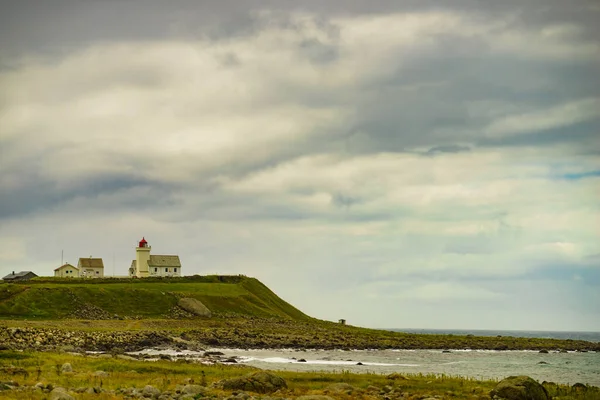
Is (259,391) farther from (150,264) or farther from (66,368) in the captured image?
(150,264)

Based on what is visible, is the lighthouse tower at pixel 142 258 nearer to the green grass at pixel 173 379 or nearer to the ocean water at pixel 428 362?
the ocean water at pixel 428 362

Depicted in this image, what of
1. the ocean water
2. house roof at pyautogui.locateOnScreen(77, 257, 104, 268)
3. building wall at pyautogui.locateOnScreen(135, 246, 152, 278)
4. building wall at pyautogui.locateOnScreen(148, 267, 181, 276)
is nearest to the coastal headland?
the ocean water

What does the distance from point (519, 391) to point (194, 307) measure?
8848 centimetres

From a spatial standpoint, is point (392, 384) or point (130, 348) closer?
point (392, 384)

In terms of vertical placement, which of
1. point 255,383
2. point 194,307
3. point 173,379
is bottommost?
point 173,379

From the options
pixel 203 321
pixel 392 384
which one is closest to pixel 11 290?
pixel 203 321

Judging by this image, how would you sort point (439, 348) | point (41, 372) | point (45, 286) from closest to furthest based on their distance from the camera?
point (41, 372)
point (439, 348)
point (45, 286)

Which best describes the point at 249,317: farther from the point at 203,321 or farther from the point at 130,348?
the point at 130,348

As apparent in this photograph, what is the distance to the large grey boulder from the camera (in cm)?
12100

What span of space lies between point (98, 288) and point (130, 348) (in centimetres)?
5271

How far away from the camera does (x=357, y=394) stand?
4103cm

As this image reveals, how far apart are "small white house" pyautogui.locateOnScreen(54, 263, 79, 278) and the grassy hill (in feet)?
94.9

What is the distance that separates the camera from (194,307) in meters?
122

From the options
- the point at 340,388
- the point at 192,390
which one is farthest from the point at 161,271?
the point at 192,390
